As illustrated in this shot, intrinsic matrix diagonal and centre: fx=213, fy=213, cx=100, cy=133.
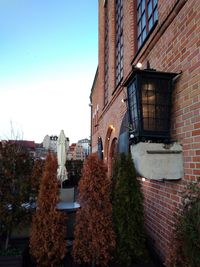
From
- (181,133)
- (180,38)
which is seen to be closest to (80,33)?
(180,38)

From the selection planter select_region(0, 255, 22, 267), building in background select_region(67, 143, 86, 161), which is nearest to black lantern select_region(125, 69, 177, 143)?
planter select_region(0, 255, 22, 267)

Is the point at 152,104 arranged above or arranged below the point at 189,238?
above

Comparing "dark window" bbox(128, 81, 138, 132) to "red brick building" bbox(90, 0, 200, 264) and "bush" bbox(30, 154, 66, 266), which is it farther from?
"bush" bbox(30, 154, 66, 266)

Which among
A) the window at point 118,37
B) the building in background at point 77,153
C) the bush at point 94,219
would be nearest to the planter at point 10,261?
the bush at point 94,219

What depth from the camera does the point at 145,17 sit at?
4703 millimetres

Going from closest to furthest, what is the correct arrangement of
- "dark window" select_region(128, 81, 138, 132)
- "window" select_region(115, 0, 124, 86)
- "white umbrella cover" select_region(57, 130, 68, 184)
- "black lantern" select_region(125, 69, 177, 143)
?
1. "black lantern" select_region(125, 69, 177, 143)
2. "dark window" select_region(128, 81, 138, 132)
3. "white umbrella cover" select_region(57, 130, 68, 184)
4. "window" select_region(115, 0, 124, 86)

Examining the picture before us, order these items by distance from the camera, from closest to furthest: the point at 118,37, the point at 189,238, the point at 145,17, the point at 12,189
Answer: the point at 189,238, the point at 12,189, the point at 145,17, the point at 118,37

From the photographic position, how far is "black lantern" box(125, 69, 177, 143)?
275cm

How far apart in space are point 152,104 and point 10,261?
2.97 meters

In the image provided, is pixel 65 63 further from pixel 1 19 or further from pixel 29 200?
pixel 29 200

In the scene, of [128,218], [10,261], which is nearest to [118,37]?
[128,218]

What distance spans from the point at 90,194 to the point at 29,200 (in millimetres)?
1337

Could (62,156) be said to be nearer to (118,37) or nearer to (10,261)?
(10,261)

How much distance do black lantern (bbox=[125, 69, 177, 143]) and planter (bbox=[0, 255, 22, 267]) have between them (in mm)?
2395
